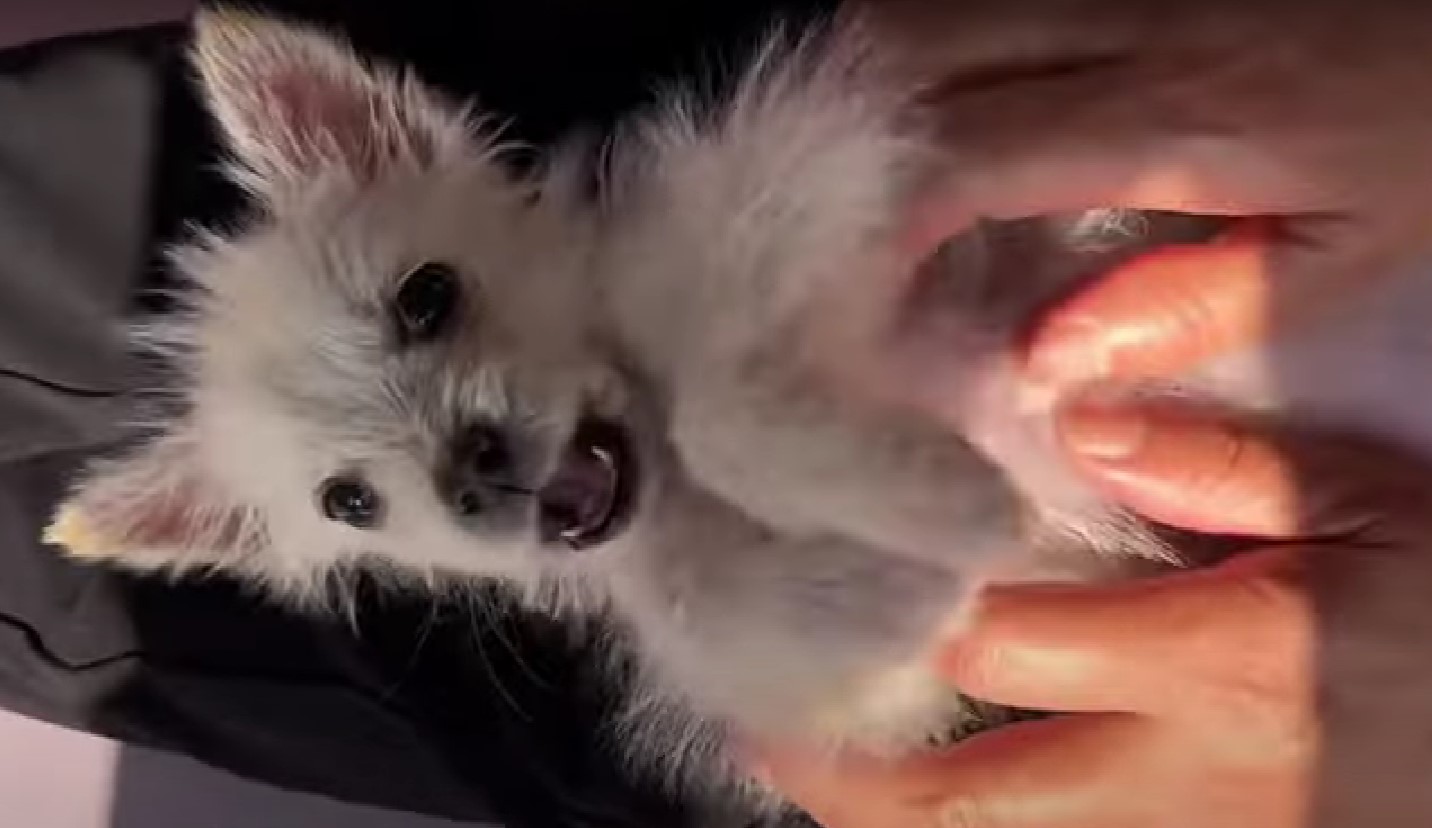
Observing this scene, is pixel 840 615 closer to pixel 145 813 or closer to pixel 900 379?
pixel 900 379

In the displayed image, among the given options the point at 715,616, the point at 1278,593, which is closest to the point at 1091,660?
the point at 1278,593

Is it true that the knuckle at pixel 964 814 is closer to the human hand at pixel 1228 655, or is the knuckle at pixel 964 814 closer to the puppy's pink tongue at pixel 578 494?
the human hand at pixel 1228 655

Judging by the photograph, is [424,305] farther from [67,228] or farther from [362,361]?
[67,228]

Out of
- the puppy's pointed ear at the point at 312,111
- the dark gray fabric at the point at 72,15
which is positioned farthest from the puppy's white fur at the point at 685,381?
the dark gray fabric at the point at 72,15

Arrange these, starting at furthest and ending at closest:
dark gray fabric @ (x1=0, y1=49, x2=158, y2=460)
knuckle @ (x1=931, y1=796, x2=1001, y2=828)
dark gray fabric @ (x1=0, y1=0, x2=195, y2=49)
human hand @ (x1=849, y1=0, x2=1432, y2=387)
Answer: dark gray fabric @ (x1=0, y1=0, x2=195, y2=49) → dark gray fabric @ (x1=0, y1=49, x2=158, y2=460) → knuckle @ (x1=931, y1=796, x2=1001, y2=828) → human hand @ (x1=849, y1=0, x2=1432, y2=387)

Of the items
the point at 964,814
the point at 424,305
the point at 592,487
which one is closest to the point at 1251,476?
the point at 964,814

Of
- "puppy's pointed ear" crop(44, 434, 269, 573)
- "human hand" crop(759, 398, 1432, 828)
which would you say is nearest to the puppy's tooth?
"puppy's pointed ear" crop(44, 434, 269, 573)

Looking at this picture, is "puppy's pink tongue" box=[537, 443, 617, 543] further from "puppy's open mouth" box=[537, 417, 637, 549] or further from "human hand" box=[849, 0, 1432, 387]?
"human hand" box=[849, 0, 1432, 387]

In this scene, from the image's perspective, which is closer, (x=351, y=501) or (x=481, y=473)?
(x=481, y=473)
